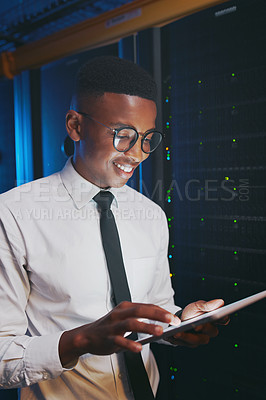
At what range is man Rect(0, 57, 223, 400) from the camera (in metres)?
0.95

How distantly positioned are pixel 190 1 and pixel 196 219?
0.73m

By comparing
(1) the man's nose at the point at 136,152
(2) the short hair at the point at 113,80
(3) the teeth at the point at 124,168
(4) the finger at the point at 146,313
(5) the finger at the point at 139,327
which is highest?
(2) the short hair at the point at 113,80

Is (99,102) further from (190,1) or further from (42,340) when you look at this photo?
(42,340)

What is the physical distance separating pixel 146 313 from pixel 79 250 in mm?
396

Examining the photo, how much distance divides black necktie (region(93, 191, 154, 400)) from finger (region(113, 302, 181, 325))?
0.31 m

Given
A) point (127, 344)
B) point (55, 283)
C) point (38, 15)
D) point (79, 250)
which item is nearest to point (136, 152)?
point (79, 250)

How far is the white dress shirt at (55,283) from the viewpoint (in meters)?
0.89

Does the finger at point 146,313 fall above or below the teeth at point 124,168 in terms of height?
below

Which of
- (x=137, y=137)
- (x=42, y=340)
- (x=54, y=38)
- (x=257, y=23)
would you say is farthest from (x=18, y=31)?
(x=42, y=340)

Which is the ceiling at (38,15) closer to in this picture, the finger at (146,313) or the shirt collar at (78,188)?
the shirt collar at (78,188)

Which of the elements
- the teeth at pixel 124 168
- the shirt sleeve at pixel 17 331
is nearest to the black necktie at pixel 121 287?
the teeth at pixel 124 168

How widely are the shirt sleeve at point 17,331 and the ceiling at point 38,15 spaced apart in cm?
107

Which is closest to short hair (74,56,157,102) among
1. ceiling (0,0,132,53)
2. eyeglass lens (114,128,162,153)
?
eyeglass lens (114,128,162,153)

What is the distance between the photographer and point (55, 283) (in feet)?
3.32
